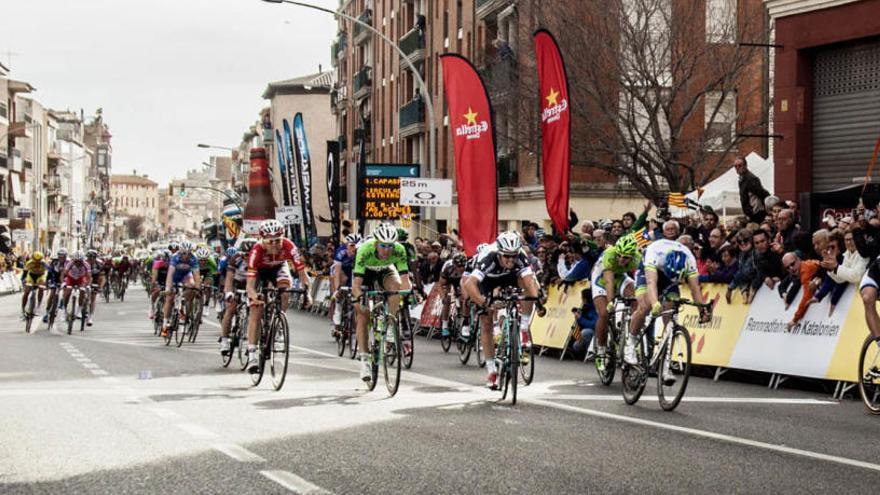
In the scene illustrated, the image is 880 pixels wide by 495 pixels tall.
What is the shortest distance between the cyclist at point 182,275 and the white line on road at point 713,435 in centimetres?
1157

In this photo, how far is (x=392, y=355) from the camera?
14.1m

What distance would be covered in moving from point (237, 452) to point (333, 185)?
118 ft

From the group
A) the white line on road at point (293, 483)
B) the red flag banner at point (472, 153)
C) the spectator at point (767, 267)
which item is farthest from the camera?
the red flag banner at point (472, 153)

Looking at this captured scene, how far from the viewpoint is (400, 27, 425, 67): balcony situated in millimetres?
55888

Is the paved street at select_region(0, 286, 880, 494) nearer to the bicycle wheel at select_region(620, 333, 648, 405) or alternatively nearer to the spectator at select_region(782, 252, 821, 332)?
the bicycle wheel at select_region(620, 333, 648, 405)

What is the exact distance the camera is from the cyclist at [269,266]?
15.3m

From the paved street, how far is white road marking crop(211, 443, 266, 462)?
0.18ft

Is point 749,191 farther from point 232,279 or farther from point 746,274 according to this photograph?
point 232,279

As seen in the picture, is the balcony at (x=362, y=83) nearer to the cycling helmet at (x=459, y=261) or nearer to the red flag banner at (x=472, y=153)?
the red flag banner at (x=472, y=153)

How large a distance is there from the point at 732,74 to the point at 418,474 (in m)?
23.6

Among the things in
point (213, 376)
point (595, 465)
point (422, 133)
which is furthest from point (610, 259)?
point (422, 133)

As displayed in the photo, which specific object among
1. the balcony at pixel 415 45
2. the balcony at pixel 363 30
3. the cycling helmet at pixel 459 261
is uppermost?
the balcony at pixel 363 30

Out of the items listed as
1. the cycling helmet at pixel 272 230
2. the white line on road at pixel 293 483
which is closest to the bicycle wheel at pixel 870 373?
the white line on road at pixel 293 483

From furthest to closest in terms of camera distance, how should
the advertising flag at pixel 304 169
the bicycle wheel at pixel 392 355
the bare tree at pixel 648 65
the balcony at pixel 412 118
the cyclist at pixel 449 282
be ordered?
the balcony at pixel 412 118 → the advertising flag at pixel 304 169 → the bare tree at pixel 648 65 → the cyclist at pixel 449 282 → the bicycle wheel at pixel 392 355
